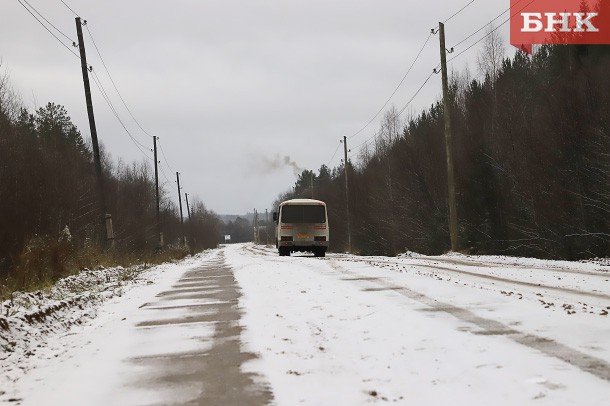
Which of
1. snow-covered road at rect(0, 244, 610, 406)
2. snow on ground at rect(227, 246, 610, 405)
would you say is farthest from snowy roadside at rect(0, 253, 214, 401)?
snow on ground at rect(227, 246, 610, 405)

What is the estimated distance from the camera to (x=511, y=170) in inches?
1097

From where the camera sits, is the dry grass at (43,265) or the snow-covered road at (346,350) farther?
the dry grass at (43,265)

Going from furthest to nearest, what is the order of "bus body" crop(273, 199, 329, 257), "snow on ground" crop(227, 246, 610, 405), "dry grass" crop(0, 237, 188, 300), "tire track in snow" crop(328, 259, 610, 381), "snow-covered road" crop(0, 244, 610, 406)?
"bus body" crop(273, 199, 329, 257)
"dry grass" crop(0, 237, 188, 300)
"tire track in snow" crop(328, 259, 610, 381)
"snow-covered road" crop(0, 244, 610, 406)
"snow on ground" crop(227, 246, 610, 405)

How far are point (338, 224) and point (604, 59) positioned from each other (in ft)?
112

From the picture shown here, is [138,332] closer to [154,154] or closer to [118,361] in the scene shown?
[118,361]

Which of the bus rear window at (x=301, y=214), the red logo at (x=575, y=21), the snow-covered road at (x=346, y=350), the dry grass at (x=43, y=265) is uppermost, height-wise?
the red logo at (x=575, y=21)

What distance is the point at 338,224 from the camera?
56562 millimetres

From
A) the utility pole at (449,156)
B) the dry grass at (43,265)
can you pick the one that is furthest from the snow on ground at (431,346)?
the utility pole at (449,156)

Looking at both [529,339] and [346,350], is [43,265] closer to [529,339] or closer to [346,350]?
[346,350]

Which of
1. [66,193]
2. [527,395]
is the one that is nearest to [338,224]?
[66,193]

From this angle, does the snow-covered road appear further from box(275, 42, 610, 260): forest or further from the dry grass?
box(275, 42, 610, 260): forest

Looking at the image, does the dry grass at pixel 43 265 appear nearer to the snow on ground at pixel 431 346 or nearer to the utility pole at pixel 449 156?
the snow on ground at pixel 431 346

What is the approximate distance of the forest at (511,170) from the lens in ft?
74.6

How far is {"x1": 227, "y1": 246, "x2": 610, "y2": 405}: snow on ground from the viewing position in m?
3.76
